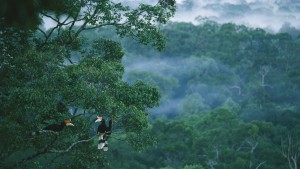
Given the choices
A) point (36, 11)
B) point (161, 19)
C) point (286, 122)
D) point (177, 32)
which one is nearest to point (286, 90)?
point (286, 122)

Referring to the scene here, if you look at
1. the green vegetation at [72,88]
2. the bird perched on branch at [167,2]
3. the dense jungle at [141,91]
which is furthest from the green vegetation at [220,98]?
the green vegetation at [72,88]

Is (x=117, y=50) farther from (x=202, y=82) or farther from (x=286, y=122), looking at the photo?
(x=202, y=82)

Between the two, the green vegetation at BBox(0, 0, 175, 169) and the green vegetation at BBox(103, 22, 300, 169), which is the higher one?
the green vegetation at BBox(0, 0, 175, 169)

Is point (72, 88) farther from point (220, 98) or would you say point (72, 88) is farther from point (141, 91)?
point (220, 98)

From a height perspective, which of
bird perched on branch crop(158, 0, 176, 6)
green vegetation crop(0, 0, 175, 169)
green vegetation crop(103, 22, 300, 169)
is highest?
bird perched on branch crop(158, 0, 176, 6)

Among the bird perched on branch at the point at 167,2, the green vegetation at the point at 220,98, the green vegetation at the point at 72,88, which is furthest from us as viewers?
the green vegetation at the point at 220,98

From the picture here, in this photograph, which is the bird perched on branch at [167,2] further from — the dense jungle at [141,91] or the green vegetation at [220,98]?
the green vegetation at [220,98]

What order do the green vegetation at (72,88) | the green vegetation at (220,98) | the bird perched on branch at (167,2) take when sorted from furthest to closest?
the green vegetation at (220,98), the bird perched on branch at (167,2), the green vegetation at (72,88)

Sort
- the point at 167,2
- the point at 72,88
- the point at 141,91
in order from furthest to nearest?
the point at 167,2, the point at 141,91, the point at 72,88

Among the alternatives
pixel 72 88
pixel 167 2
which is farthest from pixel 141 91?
pixel 167 2

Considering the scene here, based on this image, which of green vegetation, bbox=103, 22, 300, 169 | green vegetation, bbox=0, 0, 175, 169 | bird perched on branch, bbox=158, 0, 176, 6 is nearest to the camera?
green vegetation, bbox=0, 0, 175, 169

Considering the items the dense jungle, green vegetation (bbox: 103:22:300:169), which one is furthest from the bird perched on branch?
green vegetation (bbox: 103:22:300:169)

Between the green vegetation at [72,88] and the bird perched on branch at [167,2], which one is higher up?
the bird perched on branch at [167,2]

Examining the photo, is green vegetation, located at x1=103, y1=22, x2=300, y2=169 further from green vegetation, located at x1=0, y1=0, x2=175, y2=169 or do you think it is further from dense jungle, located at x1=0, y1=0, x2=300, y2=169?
green vegetation, located at x1=0, y1=0, x2=175, y2=169
